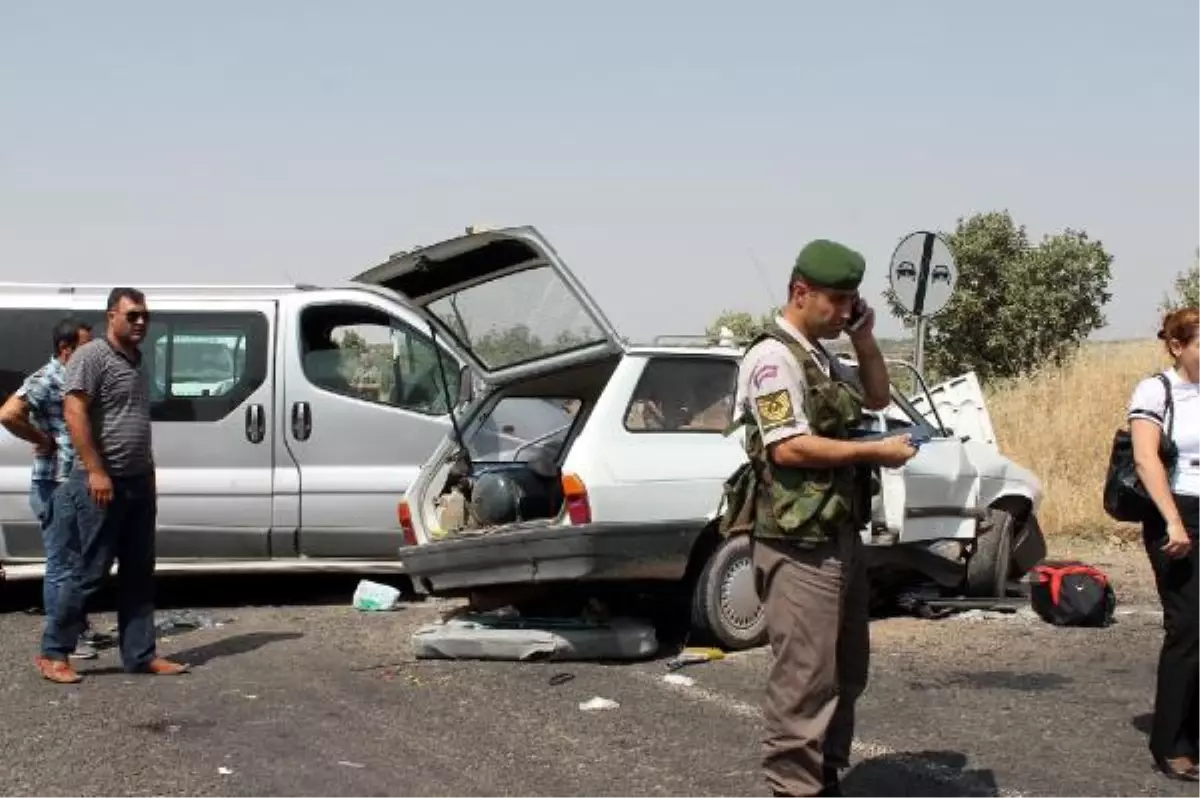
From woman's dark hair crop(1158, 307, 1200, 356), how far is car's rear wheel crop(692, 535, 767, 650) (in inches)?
102

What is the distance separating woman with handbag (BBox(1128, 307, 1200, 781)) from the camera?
17.1 feet

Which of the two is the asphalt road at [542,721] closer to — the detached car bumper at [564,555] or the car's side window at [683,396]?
the detached car bumper at [564,555]

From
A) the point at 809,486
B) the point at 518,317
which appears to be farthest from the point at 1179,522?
the point at 518,317

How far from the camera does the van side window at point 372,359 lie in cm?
920

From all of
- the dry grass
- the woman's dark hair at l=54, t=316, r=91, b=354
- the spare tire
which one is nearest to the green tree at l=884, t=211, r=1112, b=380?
the dry grass

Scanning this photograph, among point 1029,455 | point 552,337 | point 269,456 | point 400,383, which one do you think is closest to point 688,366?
point 552,337

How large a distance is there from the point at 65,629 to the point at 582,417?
3.13 metres

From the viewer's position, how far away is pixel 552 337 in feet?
24.8

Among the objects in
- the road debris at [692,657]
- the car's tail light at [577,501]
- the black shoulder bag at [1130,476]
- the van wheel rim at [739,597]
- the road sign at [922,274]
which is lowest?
the road debris at [692,657]

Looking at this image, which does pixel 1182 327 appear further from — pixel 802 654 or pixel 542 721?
pixel 542 721

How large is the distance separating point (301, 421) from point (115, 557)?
85.1 inches

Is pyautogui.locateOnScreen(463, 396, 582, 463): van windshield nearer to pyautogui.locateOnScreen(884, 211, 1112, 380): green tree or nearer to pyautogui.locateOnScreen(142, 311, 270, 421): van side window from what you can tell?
pyautogui.locateOnScreen(142, 311, 270, 421): van side window

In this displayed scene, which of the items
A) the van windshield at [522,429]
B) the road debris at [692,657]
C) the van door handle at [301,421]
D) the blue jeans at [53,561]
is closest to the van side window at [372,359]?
the van door handle at [301,421]

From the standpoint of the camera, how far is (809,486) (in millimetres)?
4207
